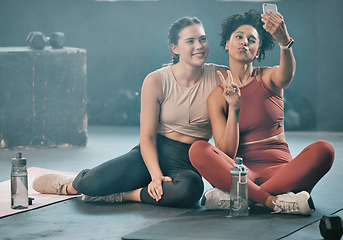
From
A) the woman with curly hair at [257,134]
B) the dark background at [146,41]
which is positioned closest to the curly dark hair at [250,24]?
the woman with curly hair at [257,134]

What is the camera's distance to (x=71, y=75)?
487cm

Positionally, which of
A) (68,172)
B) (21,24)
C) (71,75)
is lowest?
(68,172)

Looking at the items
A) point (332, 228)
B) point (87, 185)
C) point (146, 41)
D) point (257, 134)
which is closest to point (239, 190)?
point (257, 134)

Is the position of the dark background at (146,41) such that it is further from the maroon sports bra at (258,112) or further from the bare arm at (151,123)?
the bare arm at (151,123)

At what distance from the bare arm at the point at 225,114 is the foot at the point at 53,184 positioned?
871 mm

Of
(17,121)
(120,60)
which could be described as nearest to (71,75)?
(17,121)

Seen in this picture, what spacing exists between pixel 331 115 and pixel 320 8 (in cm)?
102

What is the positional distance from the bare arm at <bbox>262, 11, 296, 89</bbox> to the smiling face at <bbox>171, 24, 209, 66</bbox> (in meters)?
0.33

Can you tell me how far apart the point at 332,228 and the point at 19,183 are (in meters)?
1.43

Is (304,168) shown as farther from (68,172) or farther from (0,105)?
(0,105)

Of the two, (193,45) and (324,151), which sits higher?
(193,45)

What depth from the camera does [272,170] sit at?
2.84 meters

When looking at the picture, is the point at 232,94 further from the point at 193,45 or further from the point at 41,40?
the point at 41,40

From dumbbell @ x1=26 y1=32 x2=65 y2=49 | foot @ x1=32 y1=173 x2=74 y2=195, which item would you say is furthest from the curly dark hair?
dumbbell @ x1=26 y1=32 x2=65 y2=49
